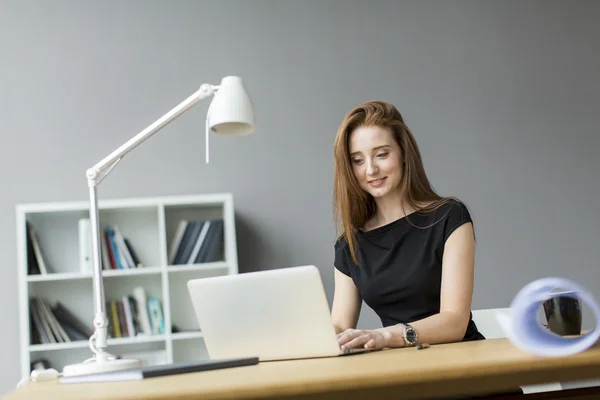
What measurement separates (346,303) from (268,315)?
88 centimetres

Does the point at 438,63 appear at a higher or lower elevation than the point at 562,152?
higher

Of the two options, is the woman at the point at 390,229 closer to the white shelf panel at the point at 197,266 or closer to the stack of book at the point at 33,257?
the white shelf panel at the point at 197,266

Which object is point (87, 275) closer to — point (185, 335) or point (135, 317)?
point (135, 317)

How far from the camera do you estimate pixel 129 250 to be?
3.50 metres

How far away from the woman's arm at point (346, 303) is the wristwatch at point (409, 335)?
0.61 m

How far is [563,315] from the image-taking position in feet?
4.13

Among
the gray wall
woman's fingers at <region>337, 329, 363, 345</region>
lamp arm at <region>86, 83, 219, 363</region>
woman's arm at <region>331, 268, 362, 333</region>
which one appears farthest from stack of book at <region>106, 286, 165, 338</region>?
woman's fingers at <region>337, 329, 363, 345</region>

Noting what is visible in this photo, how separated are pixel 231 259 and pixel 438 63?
1646 mm

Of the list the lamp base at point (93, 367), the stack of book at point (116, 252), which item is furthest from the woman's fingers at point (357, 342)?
the stack of book at point (116, 252)

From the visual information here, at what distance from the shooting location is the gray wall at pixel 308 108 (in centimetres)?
382

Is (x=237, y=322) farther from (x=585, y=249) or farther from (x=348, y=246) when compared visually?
(x=585, y=249)

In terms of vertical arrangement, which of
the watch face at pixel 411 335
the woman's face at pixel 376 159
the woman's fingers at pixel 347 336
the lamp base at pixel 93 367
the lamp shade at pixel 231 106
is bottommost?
the lamp base at pixel 93 367

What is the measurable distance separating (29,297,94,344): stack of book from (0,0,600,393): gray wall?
362 millimetres

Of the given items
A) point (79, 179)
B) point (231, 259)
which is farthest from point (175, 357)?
point (79, 179)
